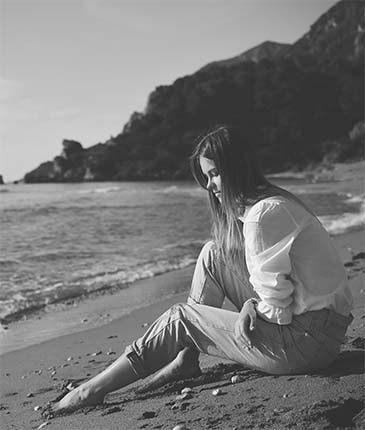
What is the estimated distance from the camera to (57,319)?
5.86m

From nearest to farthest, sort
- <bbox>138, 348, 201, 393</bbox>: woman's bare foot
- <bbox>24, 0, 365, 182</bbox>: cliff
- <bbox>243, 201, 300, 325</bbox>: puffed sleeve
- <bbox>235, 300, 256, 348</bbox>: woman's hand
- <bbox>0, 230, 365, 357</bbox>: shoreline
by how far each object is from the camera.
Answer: <bbox>243, 201, 300, 325</bbox>: puffed sleeve → <bbox>235, 300, 256, 348</bbox>: woman's hand → <bbox>138, 348, 201, 393</bbox>: woman's bare foot → <bbox>0, 230, 365, 357</bbox>: shoreline → <bbox>24, 0, 365, 182</bbox>: cliff

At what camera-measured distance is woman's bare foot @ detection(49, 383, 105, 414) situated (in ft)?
9.79

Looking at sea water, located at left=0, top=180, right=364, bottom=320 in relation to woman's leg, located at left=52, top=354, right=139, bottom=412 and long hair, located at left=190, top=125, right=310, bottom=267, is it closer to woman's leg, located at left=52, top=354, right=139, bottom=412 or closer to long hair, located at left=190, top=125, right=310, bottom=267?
woman's leg, located at left=52, top=354, right=139, bottom=412

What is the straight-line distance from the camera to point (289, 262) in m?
2.56

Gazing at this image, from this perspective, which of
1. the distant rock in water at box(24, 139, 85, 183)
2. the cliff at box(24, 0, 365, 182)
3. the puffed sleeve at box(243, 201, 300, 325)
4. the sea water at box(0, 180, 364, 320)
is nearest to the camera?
the puffed sleeve at box(243, 201, 300, 325)

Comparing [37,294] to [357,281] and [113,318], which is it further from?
[357,281]

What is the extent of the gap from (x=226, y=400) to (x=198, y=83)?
8310 cm

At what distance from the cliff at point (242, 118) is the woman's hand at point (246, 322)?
66142 mm

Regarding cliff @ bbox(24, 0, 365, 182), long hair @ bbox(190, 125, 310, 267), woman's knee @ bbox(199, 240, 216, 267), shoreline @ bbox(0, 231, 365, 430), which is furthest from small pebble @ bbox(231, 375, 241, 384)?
cliff @ bbox(24, 0, 365, 182)

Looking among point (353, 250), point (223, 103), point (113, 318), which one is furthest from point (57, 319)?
point (223, 103)

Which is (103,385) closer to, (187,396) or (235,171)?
(187,396)

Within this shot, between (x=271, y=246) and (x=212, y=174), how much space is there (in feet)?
1.80

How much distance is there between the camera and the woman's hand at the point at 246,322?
2.66 metres

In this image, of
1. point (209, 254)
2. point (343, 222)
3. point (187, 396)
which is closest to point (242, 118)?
point (343, 222)
